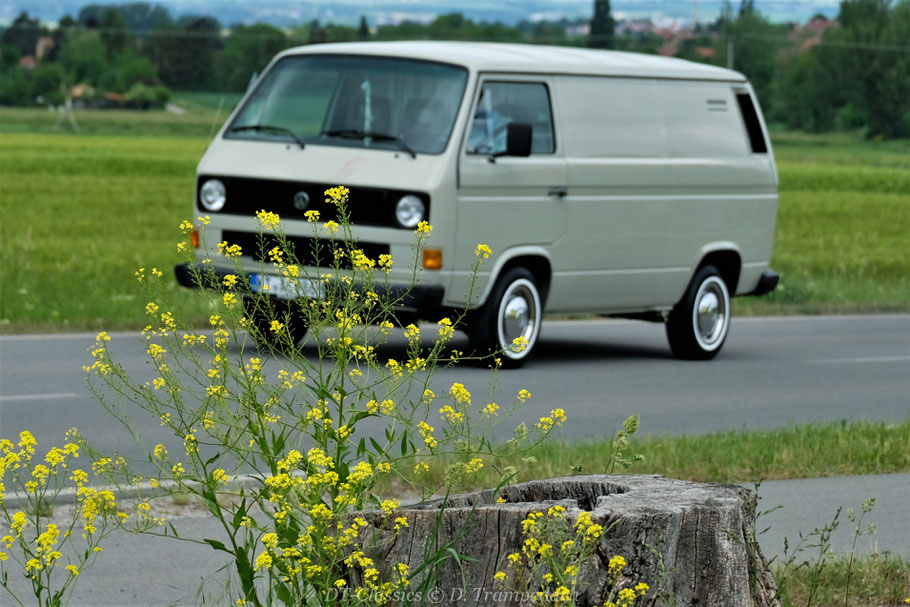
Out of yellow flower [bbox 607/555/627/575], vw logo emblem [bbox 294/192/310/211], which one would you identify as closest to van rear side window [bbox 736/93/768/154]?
vw logo emblem [bbox 294/192/310/211]

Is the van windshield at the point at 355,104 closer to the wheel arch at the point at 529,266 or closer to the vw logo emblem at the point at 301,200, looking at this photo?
the vw logo emblem at the point at 301,200

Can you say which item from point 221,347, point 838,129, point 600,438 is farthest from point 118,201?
point 838,129

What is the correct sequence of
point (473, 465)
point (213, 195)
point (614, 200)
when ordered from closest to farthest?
point (473, 465) → point (213, 195) → point (614, 200)

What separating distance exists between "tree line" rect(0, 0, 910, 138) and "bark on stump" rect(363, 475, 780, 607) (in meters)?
112

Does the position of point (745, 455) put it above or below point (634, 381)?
above

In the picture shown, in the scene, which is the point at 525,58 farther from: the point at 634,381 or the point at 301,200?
the point at 634,381

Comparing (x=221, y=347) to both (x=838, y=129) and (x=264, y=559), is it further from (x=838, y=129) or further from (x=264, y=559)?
(x=838, y=129)

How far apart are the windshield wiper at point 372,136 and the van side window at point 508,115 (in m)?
0.42

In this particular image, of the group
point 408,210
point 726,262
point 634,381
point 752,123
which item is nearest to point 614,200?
point 634,381

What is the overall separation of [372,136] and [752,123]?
3.79 meters

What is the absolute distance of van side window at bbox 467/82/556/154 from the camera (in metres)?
12.2

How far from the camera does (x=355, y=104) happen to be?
12570 mm

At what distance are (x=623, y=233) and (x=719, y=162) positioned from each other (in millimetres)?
1286

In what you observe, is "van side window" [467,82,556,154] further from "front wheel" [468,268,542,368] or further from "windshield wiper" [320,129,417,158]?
"front wheel" [468,268,542,368]
